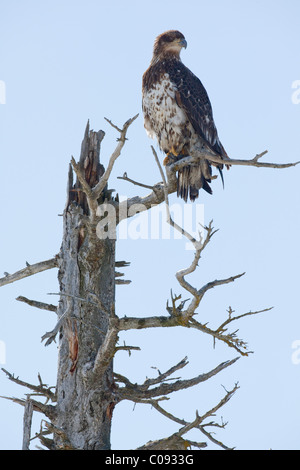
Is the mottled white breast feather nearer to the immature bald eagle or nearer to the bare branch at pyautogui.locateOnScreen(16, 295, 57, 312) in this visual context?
the immature bald eagle

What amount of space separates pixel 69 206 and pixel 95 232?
53 cm

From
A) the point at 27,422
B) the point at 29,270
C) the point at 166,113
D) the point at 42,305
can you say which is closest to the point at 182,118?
the point at 166,113

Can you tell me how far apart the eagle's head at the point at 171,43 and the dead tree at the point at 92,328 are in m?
2.41

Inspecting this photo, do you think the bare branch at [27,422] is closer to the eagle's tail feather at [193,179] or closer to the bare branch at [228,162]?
the bare branch at [228,162]

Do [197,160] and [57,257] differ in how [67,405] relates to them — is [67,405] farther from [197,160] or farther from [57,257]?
[197,160]

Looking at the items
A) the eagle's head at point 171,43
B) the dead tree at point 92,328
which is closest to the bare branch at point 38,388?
the dead tree at point 92,328

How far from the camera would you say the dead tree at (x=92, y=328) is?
6293 mm

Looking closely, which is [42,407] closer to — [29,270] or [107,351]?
[107,351]

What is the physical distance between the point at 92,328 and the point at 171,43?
4619 millimetres

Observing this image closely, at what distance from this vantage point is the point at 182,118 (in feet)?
29.1

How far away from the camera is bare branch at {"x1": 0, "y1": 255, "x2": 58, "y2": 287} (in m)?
7.51

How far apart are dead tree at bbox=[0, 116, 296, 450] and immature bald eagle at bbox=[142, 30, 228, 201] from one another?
827mm
